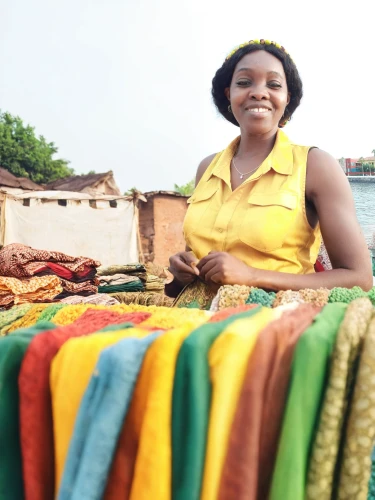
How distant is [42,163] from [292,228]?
19.9 metres

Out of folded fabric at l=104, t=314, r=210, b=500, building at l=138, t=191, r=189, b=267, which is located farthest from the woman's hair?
building at l=138, t=191, r=189, b=267

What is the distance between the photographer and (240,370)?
0.57 meters

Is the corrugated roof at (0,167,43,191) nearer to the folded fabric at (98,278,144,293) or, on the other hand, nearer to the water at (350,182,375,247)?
the folded fabric at (98,278,144,293)

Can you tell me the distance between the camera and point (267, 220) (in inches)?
56.5

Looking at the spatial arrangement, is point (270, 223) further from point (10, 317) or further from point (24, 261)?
point (24, 261)

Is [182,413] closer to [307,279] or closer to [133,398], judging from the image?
[133,398]

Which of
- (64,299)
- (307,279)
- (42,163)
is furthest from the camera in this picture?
(42,163)

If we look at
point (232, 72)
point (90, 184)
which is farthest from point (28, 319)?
point (90, 184)

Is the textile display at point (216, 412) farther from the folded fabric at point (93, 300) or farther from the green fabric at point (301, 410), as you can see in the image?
the folded fabric at point (93, 300)

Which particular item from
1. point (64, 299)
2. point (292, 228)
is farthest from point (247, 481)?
point (64, 299)

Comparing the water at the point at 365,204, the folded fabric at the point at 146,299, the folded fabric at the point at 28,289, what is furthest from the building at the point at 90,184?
the water at the point at 365,204

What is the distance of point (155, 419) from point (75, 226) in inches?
364

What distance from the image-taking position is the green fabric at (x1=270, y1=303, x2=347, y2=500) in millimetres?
535

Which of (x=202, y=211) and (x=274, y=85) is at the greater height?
(x=274, y=85)
